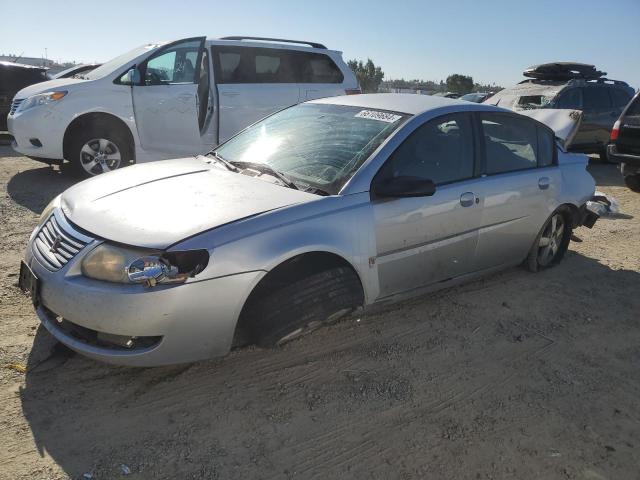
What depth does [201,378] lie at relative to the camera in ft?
9.31

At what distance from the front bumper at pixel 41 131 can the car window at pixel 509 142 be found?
518cm

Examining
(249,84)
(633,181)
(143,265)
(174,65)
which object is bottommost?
(633,181)

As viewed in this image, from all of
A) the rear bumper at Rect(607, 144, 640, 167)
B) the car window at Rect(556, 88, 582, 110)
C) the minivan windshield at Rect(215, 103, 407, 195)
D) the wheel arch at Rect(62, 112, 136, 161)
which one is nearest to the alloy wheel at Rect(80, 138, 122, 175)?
the wheel arch at Rect(62, 112, 136, 161)

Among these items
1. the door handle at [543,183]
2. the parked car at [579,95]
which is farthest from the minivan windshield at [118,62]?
the parked car at [579,95]

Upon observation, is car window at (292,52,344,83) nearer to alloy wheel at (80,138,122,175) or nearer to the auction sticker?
alloy wheel at (80,138,122,175)

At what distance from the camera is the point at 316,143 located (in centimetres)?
352

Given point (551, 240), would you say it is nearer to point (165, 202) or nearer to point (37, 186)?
point (165, 202)

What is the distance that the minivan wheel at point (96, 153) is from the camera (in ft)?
21.9

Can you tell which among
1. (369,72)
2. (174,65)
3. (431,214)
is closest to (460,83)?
(369,72)

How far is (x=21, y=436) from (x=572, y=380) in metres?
2.91

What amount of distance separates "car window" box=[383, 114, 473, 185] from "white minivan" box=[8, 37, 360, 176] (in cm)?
415

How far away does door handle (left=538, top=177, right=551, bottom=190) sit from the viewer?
14.1 feet

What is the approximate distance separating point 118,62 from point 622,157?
797 cm

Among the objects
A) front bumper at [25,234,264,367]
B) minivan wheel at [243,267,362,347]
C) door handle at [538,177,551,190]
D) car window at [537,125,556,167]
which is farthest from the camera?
car window at [537,125,556,167]
